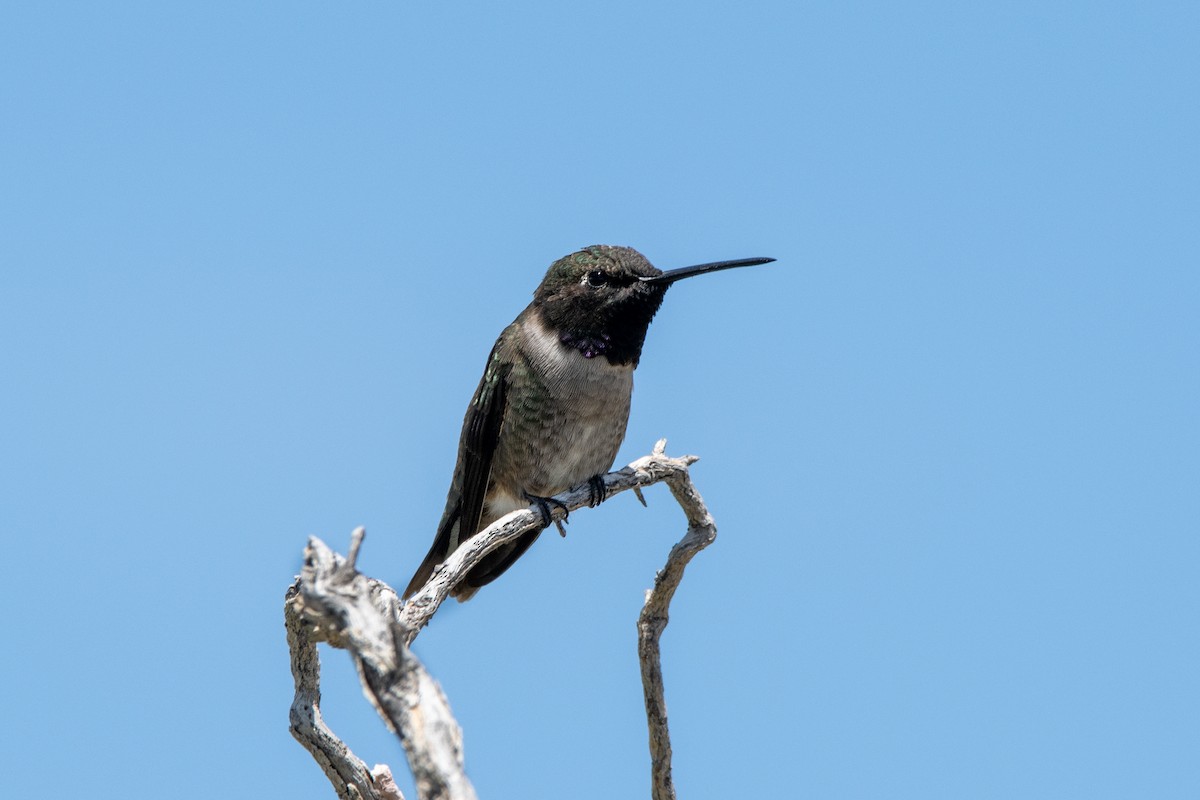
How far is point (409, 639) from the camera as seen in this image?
4164mm

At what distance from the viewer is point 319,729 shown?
14.2 ft

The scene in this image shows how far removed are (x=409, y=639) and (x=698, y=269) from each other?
3.49 meters

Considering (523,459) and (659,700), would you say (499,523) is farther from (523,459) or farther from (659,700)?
(523,459)

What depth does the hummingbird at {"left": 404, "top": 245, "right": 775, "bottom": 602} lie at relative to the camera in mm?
6875

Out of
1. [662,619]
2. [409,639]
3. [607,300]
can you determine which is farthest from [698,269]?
[409,639]

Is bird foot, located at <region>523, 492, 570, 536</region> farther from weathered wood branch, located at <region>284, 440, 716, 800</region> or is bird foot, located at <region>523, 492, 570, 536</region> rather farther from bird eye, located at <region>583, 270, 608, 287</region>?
bird eye, located at <region>583, 270, 608, 287</region>

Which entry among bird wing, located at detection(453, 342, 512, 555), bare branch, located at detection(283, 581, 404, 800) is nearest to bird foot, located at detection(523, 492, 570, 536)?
bird wing, located at detection(453, 342, 512, 555)

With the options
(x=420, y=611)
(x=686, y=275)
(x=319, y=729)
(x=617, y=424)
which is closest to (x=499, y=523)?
(x=420, y=611)

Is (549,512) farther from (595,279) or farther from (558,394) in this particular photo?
(595,279)

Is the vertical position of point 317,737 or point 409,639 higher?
point 409,639

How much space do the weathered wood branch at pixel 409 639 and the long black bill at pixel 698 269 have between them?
1.06 meters

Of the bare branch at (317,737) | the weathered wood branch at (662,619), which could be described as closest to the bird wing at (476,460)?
the weathered wood branch at (662,619)

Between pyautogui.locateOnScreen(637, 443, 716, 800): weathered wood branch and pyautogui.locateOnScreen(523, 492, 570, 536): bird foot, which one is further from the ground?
pyautogui.locateOnScreen(523, 492, 570, 536): bird foot

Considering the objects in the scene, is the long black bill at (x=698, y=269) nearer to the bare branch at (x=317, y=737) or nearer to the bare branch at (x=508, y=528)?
the bare branch at (x=508, y=528)
